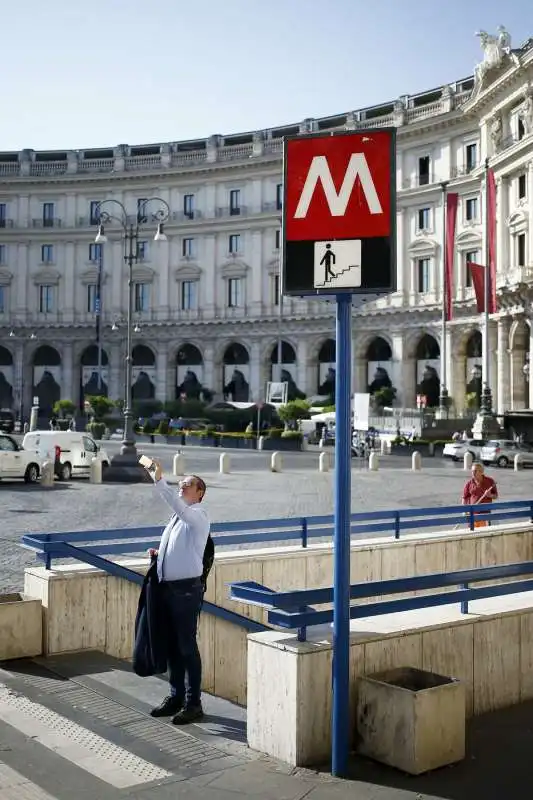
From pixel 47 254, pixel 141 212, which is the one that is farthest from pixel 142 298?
pixel 141 212

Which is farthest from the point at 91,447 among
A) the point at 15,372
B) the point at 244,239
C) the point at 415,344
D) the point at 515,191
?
the point at 15,372

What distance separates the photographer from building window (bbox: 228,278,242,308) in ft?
235

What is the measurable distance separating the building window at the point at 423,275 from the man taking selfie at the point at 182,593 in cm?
5733

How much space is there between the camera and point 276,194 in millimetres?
70562

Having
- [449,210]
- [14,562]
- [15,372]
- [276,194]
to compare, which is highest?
[276,194]

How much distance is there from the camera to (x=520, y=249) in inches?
2002

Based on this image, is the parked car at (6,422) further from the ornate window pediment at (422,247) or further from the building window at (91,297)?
the ornate window pediment at (422,247)

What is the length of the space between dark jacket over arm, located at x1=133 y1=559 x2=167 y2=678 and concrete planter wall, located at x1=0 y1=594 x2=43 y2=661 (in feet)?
5.54

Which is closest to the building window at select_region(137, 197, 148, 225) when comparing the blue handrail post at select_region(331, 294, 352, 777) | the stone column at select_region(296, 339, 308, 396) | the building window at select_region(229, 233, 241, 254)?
the building window at select_region(229, 233, 241, 254)

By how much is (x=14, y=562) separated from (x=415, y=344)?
171ft

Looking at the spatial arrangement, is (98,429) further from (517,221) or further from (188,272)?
(517,221)

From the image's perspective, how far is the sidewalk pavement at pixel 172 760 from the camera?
16.2 feet

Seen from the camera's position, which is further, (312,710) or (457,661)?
(457,661)

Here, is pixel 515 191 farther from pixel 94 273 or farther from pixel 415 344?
pixel 94 273
